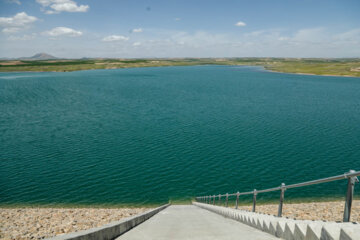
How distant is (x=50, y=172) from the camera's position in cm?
2917

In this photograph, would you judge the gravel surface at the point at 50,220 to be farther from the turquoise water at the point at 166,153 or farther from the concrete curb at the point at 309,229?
the concrete curb at the point at 309,229

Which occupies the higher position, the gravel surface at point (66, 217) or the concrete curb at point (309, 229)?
the concrete curb at point (309, 229)

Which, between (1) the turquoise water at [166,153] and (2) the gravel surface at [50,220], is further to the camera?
(1) the turquoise water at [166,153]

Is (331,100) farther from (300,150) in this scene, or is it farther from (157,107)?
(157,107)

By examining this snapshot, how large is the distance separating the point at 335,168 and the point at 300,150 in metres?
5.71

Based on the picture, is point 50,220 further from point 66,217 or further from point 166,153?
point 166,153

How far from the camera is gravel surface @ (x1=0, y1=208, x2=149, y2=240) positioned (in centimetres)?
1476

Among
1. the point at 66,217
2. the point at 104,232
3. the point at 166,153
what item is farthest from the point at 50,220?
the point at 166,153

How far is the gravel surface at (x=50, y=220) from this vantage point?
48.4ft

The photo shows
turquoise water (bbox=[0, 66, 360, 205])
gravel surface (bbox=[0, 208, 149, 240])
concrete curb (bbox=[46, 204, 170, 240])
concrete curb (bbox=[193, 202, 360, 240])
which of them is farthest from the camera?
turquoise water (bbox=[0, 66, 360, 205])

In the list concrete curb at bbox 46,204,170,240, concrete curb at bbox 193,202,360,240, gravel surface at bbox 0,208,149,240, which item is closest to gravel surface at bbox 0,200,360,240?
gravel surface at bbox 0,208,149,240

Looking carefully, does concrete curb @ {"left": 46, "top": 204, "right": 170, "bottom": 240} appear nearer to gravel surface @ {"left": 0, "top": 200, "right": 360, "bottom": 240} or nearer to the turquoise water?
gravel surface @ {"left": 0, "top": 200, "right": 360, "bottom": 240}

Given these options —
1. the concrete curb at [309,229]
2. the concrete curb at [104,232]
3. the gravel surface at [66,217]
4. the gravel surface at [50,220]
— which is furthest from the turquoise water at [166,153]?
the concrete curb at [309,229]

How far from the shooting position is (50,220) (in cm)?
1848
